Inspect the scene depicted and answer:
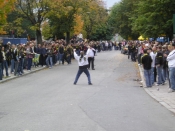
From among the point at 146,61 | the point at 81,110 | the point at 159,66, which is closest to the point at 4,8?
the point at 146,61

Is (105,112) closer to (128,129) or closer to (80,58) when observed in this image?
(128,129)

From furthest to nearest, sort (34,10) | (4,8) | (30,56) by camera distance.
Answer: (34,10) → (30,56) → (4,8)

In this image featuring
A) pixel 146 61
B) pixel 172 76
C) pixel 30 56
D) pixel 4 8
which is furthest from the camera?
pixel 30 56

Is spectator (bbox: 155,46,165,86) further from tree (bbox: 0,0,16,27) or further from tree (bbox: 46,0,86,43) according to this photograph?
tree (bbox: 46,0,86,43)

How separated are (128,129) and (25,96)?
6.61 m

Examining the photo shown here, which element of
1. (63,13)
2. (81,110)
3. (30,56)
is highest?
(63,13)

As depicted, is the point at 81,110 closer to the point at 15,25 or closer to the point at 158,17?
the point at 158,17

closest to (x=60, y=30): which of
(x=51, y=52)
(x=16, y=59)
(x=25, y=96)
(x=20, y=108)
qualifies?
(x=51, y=52)

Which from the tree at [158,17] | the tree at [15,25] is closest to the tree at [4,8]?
the tree at [15,25]

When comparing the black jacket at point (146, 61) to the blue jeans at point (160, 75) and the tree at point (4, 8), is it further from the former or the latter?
the tree at point (4, 8)

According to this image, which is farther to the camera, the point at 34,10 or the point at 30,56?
the point at 34,10

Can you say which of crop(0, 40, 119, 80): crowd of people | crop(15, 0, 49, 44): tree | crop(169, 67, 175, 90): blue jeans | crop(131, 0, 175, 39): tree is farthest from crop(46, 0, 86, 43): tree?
crop(169, 67, 175, 90): blue jeans

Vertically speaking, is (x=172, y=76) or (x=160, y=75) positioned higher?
(x=172, y=76)

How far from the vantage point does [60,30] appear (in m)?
42.2
